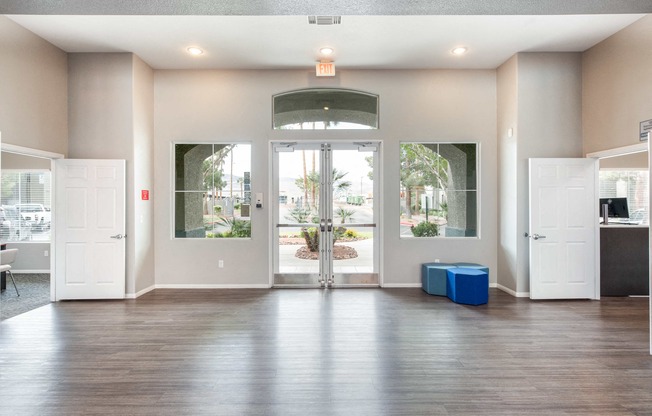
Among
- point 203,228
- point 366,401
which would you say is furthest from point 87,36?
point 366,401

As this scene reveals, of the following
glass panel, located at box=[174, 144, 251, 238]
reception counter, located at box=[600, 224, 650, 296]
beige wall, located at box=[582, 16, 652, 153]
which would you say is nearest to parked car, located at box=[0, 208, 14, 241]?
glass panel, located at box=[174, 144, 251, 238]

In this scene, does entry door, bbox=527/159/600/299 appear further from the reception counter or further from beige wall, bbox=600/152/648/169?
beige wall, bbox=600/152/648/169

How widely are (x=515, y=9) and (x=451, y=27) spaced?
5.80 feet

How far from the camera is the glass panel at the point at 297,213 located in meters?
5.88

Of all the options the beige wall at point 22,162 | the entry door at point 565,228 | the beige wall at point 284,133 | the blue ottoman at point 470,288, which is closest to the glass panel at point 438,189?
the beige wall at point 284,133

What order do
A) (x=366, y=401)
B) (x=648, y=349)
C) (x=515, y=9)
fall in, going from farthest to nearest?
(x=648, y=349)
(x=515, y=9)
(x=366, y=401)

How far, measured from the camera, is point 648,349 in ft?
10.9

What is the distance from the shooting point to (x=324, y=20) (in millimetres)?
4195

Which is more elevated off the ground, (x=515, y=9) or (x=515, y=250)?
(x=515, y=9)

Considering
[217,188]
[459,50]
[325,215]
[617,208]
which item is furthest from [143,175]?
[617,208]

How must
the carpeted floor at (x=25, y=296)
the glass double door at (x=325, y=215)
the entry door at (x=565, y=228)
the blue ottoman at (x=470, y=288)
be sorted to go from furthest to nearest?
the glass double door at (x=325, y=215) < the entry door at (x=565, y=228) < the blue ottoman at (x=470, y=288) < the carpeted floor at (x=25, y=296)

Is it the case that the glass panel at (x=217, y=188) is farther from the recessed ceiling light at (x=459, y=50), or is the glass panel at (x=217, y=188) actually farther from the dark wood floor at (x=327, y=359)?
the recessed ceiling light at (x=459, y=50)

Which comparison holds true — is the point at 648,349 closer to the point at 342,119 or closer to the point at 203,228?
the point at 342,119

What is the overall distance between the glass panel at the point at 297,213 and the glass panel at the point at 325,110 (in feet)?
1.50
